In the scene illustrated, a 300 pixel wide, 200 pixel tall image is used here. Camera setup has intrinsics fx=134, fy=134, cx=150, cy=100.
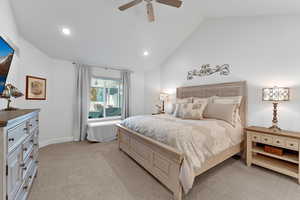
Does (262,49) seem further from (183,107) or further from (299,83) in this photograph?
(183,107)

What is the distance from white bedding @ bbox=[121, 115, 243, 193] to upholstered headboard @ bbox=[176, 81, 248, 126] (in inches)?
28.4

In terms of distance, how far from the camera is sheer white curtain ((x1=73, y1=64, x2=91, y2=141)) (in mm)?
3955

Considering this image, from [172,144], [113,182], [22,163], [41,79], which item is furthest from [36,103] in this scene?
[172,144]

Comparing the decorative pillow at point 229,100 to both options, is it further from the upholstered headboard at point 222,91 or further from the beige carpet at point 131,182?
the beige carpet at point 131,182

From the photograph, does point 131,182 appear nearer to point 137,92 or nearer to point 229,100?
point 229,100

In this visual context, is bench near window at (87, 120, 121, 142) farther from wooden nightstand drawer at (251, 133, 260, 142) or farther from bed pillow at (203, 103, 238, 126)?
wooden nightstand drawer at (251, 133, 260, 142)

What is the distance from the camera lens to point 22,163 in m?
1.37

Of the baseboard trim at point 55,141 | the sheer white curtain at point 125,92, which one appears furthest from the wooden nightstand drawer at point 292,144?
the baseboard trim at point 55,141

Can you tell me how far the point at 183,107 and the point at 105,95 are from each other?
297cm

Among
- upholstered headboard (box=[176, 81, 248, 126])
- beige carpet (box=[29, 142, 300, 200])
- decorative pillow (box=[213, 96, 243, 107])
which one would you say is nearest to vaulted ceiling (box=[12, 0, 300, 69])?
upholstered headboard (box=[176, 81, 248, 126])

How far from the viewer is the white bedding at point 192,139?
5.18 ft

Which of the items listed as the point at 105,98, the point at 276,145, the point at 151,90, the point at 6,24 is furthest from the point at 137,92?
the point at 276,145

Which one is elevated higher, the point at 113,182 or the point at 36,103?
the point at 36,103

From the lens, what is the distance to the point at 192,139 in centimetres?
173
